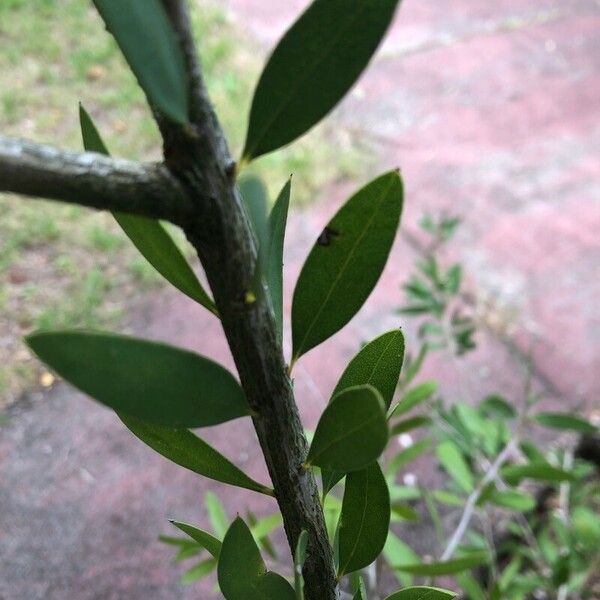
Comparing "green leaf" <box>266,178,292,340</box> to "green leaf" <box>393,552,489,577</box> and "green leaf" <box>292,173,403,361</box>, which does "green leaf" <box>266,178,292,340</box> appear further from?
"green leaf" <box>393,552,489,577</box>

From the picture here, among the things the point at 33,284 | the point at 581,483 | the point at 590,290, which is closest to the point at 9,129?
the point at 33,284

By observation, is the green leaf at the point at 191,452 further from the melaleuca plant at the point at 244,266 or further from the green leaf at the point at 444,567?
the green leaf at the point at 444,567

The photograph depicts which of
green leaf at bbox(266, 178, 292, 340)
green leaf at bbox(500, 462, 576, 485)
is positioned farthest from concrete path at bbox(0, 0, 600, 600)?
green leaf at bbox(266, 178, 292, 340)

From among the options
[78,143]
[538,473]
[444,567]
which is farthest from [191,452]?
[78,143]

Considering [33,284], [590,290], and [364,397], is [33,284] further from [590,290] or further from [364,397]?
[364,397]

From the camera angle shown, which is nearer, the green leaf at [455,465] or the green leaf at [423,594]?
the green leaf at [423,594]

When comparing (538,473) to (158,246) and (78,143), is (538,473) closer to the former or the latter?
(158,246)

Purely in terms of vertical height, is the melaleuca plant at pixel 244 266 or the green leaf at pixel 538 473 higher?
the melaleuca plant at pixel 244 266

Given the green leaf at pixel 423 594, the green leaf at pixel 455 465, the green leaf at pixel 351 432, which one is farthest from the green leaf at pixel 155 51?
the green leaf at pixel 455 465
